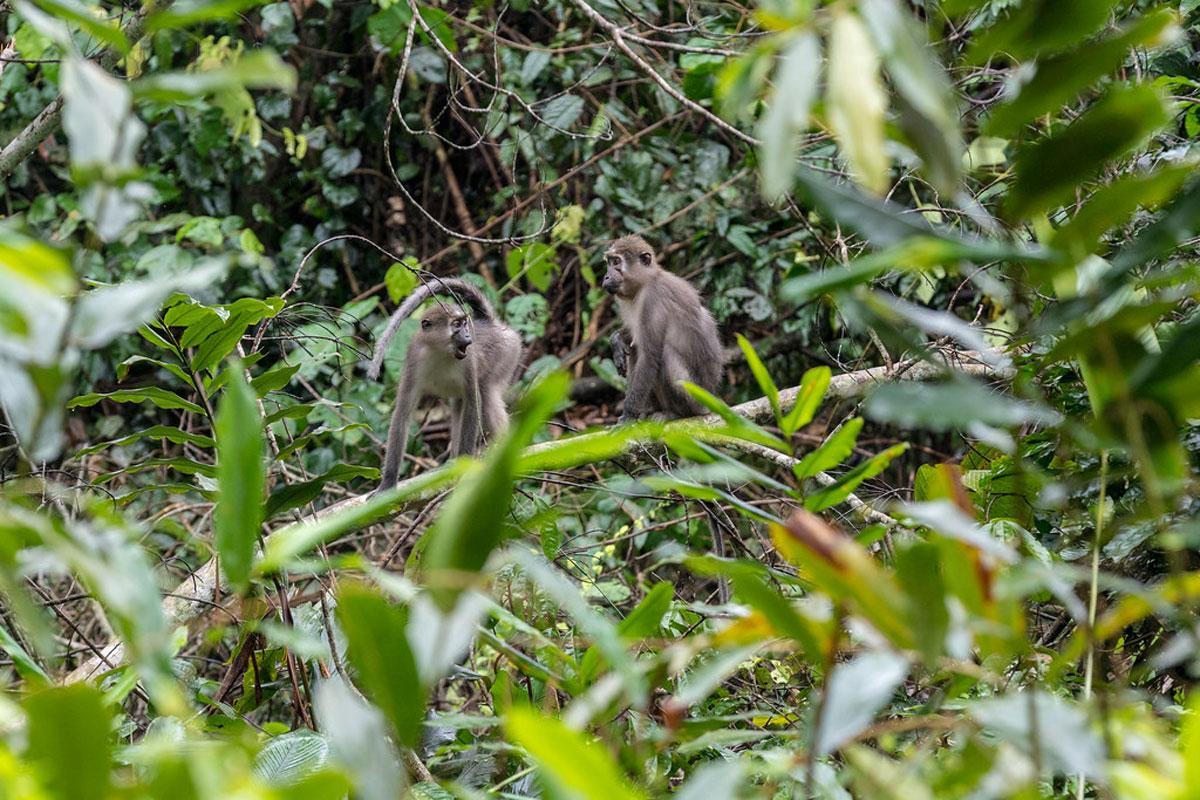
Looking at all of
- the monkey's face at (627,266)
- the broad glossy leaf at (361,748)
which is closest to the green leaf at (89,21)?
the broad glossy leaf at (361,748)

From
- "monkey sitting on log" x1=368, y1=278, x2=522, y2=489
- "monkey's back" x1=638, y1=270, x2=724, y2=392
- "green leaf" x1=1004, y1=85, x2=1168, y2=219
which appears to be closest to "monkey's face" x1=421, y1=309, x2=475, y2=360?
"monkey sitting on log" x1=368, y1=278, x2=522, y2=489

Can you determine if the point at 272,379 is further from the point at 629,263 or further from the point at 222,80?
the point at 629,263

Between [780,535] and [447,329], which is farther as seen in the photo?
[447,329]

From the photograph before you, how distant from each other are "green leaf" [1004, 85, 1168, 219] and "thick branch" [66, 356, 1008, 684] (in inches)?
45.2

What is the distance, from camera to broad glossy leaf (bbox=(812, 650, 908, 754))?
109cm

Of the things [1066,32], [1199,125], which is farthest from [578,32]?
[1066,32]

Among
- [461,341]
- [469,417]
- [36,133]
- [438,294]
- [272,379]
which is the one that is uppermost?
[36,133]

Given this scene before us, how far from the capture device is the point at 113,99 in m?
1.08

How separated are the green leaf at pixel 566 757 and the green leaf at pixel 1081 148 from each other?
2.18 feet

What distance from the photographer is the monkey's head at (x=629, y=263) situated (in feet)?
25.5

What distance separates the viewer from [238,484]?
4.41 ft

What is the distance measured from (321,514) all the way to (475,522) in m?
4.20

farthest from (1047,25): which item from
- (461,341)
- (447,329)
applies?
(447,329)

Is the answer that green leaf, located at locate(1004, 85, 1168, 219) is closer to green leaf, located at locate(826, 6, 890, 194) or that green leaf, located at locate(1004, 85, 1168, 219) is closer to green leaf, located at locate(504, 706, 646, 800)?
green leaf, located at locate(826, 6, 890, 194)
